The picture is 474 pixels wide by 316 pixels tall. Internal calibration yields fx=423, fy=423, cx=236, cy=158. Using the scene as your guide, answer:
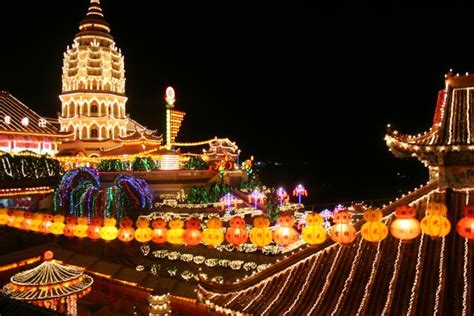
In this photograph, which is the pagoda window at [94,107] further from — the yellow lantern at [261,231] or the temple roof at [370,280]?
the temple roof at [370,280]

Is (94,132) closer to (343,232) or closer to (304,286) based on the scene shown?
(343,232)

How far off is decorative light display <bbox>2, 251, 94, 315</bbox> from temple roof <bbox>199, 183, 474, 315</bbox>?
7995 millimetres

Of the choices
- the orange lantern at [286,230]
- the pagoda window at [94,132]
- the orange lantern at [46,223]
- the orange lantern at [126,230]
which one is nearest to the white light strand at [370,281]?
the orange lantern at [286,230]

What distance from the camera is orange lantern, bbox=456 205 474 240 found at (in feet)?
19.2

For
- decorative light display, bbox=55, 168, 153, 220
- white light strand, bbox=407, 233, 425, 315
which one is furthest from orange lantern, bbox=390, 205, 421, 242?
decorative light display, bbox=55, 168, 153, 220

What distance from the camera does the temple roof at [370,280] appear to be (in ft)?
17.5

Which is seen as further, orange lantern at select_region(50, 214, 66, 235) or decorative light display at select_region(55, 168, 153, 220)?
decorative light display at select_region(55, 168, 153, 220)

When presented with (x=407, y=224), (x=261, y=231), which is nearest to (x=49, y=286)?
(x=261, y=231)

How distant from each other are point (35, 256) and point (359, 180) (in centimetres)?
5859

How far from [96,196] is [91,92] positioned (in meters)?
26.4

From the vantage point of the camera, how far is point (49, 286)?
1260 cm

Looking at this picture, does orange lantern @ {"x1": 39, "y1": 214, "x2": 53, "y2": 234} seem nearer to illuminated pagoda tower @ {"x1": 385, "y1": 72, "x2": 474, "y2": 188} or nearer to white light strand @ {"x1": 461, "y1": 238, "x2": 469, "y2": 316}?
illuminated pagoda tower @ {"x1": 385, "y1": 72, "x2": 474, "y2": 188}

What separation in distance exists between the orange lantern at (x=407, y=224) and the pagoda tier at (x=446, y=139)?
42.3 inches

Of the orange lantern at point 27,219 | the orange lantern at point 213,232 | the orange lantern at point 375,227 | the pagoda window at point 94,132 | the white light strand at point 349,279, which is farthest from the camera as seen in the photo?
the pagoda window at point 94,132
